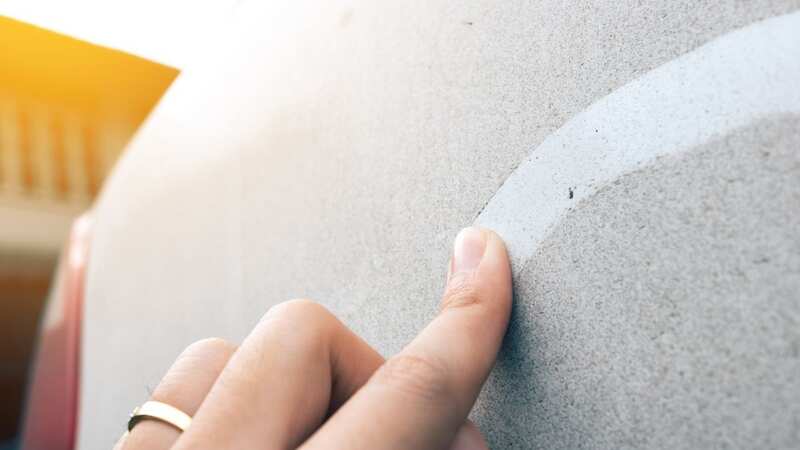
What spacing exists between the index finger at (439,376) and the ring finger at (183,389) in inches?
5.9

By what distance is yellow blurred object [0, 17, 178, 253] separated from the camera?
233 centimetres

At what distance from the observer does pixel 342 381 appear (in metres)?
0.39

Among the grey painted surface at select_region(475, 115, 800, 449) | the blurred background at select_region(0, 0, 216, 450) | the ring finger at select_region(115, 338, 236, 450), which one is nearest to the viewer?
the grey painted surface at select_region(475, 115, 800, 449)

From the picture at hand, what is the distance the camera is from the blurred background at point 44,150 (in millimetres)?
2326

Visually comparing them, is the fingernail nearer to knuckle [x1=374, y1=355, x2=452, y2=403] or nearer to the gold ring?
knuckle [x1=374, y1=355, x2=452, y2=403]

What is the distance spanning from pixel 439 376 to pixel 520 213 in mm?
154

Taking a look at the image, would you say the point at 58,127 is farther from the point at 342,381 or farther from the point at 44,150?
the point at 342,381

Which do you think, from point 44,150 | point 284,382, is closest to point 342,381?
point 284,382

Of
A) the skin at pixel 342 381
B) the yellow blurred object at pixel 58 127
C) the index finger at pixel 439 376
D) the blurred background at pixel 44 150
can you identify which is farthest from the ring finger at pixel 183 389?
the yellow blurred object at pixel 58 127

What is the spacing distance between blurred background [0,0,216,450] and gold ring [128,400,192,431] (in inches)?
74.8

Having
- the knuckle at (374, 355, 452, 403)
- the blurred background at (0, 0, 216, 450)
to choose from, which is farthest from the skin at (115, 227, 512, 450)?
the blurred background at (0, 0, 216, 450)

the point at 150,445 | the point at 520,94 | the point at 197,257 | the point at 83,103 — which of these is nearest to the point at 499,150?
the point at 520,94

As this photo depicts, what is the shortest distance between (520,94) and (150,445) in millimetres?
351

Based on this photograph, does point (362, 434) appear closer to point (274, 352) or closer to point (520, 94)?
point (274, 352)
